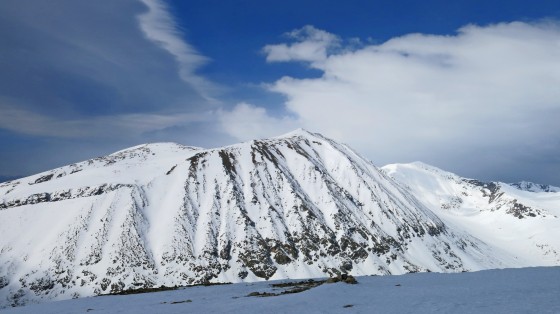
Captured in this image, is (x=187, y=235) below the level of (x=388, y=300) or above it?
above

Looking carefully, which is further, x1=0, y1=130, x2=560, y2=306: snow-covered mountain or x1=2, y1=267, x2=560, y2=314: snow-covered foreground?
x1=0, y1=130, x2=560, y2=306: snow-covered mountain

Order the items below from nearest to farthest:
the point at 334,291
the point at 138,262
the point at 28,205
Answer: the point at 334,291
the point at 138,262
the point at 28,205

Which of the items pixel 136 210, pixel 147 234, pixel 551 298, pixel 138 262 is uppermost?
pixel 136 210

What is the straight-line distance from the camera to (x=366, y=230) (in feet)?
604

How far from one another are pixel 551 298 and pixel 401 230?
543 ft

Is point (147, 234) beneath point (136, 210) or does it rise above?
beneath

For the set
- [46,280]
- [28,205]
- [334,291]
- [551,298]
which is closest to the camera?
[551,298]

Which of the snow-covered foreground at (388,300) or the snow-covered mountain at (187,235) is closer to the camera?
the snow-covered foreground at (388,300)

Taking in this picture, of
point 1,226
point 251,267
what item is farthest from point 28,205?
point 251,267

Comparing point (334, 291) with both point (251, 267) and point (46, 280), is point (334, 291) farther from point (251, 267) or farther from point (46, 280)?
point (46, 280)

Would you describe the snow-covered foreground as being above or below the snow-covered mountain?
below

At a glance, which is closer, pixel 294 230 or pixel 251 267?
pixel 251 267

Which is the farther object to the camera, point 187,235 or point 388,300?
point 187,235

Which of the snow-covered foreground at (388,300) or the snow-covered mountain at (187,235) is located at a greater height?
the snow-covered mountain at (187,235)
